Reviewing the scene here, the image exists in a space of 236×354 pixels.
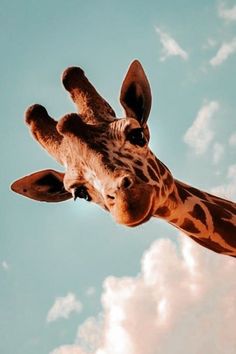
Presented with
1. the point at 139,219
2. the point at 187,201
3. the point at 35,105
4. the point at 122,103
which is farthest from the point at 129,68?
the point at 139,219

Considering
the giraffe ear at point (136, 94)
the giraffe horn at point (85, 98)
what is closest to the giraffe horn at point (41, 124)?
the giraffe horn at point (85, 98)

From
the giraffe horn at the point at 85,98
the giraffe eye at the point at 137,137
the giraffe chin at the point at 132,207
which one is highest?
the giraffe horn at the point at 85,98

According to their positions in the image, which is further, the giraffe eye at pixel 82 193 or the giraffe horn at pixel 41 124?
the giraffe horn at pixel 41 124

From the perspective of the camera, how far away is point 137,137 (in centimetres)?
514

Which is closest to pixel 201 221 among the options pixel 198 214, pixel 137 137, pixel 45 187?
pixel 198 214

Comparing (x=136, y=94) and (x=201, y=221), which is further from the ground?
(x=136, y=94)

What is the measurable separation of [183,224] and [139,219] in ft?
4.27

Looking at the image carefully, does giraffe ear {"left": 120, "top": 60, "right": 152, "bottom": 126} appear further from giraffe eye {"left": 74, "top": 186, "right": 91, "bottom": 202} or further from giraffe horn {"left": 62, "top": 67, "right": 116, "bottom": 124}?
giraffe eye {"left": 74, "top": 186, "right": 91, "bottom": 202}

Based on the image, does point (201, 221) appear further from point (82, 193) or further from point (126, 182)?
point (126, 182)

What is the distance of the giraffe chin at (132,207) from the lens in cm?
415

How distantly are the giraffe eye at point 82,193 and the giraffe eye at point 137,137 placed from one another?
551 mm

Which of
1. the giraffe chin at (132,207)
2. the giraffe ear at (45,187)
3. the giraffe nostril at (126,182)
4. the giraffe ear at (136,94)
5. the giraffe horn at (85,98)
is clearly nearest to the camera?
the giraffe chin at (132,207)

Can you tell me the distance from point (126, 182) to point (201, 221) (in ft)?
4.44

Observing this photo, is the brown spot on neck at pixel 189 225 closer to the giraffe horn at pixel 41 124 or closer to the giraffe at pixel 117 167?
the giraffe at pixel 117 167
